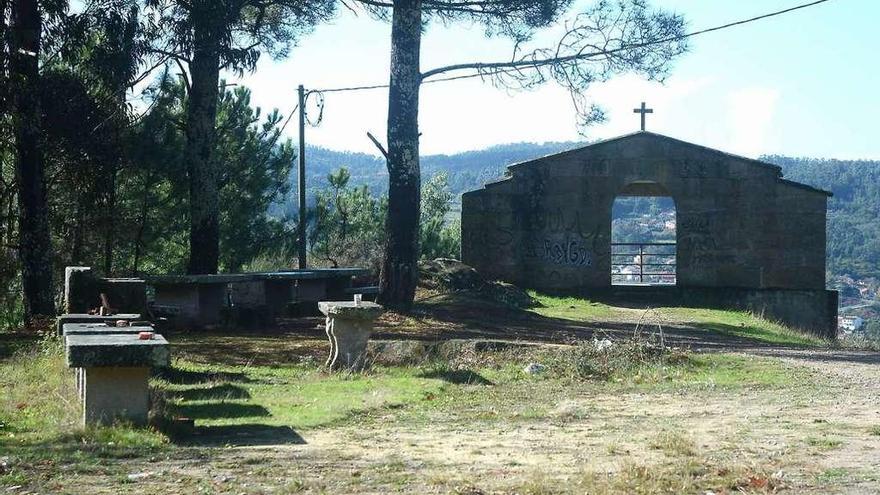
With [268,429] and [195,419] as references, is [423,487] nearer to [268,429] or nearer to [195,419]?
[268,429]

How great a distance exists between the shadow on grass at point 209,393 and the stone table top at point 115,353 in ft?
7.29

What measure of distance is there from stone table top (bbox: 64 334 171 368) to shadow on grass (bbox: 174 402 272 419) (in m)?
1.25

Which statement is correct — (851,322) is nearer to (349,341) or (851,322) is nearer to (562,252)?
(562,252)

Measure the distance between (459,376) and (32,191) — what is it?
890 centimetres

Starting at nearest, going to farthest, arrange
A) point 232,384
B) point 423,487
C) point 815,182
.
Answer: point 423,487 → point 232,384 → point 815,182

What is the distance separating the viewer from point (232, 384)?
37.6ft

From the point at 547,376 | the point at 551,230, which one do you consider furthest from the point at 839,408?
the point at 551,230

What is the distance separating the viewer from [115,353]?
8141 mm

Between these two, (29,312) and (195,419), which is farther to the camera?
(29,312)

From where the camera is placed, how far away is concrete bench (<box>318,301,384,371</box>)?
12.8 metres

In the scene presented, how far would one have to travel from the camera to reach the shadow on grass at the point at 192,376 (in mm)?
11672

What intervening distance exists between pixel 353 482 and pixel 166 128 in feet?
72.8

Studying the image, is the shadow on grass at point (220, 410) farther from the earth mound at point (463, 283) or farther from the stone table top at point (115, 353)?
the earth mound at point (463, 283)

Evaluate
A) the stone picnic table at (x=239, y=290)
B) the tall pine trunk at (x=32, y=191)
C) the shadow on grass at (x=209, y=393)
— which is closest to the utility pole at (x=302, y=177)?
the stone picnic table at (x=239, y=290)
